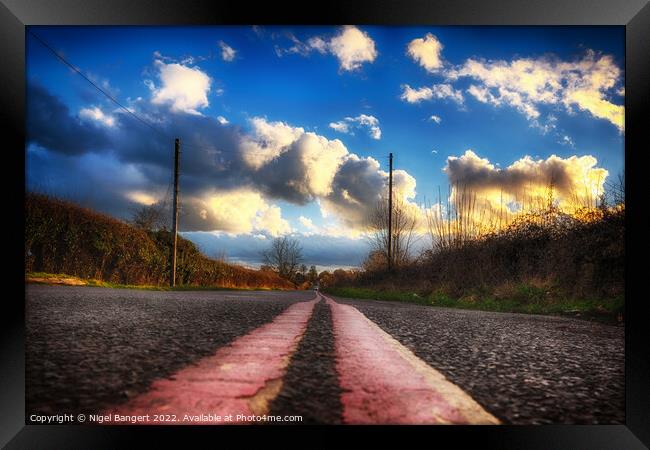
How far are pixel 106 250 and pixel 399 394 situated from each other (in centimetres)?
1190

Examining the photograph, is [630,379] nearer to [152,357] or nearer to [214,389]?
[214,389]

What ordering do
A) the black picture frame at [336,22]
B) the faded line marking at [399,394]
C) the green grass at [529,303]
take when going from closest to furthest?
the faded line marking at [399,394], the black picture frame at [336,22], the green grass at [529,303]

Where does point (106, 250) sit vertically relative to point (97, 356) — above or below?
above

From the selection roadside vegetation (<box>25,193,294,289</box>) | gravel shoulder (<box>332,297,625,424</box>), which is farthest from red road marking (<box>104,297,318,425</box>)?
roadside vegetation (<box>25,193,294,289</box>)

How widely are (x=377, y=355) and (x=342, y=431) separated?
0.85 metres

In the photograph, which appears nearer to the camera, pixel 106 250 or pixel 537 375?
pixel 537 375

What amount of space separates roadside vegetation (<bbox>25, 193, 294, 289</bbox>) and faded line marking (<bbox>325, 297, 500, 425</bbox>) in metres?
5.18

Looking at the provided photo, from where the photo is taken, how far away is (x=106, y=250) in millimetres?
11219

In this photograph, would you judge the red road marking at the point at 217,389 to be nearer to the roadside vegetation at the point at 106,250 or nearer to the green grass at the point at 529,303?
the green grass at the point at 529,303

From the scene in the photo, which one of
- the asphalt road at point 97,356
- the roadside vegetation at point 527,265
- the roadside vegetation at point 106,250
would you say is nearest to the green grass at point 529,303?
the roadside vegetation at point 527,265

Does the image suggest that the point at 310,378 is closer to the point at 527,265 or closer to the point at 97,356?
the point at 97,356

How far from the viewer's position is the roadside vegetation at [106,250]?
8422 mm

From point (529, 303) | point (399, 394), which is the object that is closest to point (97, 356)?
point (399, 394)

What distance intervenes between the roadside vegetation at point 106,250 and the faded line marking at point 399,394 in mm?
5176
